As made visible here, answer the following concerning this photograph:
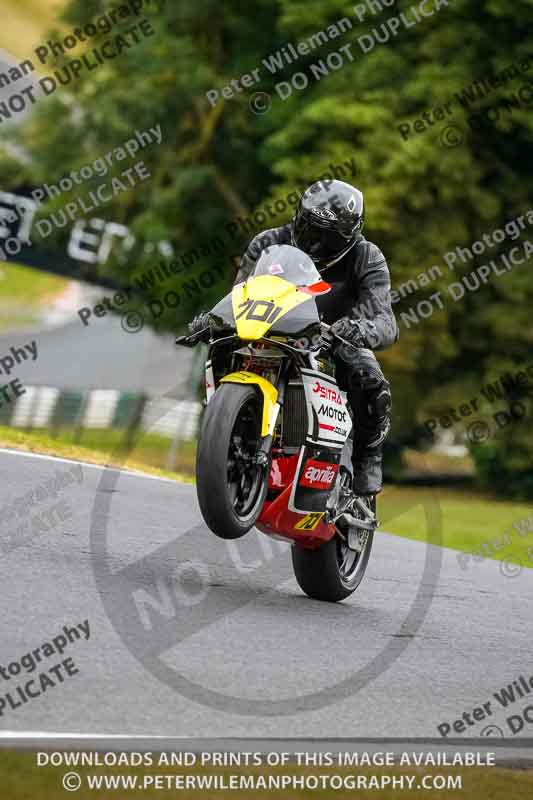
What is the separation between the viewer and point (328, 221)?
759 centimetres

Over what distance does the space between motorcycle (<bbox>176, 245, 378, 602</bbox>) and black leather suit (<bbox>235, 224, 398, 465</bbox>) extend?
17 centimetres

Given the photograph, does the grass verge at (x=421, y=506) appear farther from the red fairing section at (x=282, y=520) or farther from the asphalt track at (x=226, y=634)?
the red fairing section at (x=282, y=520)

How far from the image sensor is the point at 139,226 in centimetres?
→ 3017

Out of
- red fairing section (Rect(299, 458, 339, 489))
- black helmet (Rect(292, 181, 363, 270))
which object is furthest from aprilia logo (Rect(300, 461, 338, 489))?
black helmet (Rect(292, 181, 363, 270))

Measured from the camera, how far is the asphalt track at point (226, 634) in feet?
18.4

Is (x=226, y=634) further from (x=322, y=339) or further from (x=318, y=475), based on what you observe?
(x=322, y=339)

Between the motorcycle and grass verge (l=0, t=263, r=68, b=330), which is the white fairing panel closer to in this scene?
the motorcycle

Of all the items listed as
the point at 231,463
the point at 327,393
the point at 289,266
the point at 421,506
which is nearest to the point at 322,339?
the point at 327,393

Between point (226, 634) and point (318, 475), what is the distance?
3.73ft

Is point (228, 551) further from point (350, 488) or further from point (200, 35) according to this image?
point (200, 35)

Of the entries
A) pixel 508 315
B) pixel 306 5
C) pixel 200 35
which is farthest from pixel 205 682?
pixel 200 35

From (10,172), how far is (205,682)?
29.5 m

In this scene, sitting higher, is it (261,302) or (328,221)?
(328,221)

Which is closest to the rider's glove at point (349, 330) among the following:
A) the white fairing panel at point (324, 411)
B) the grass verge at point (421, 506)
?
the white fairing panel at point (324, 411)
